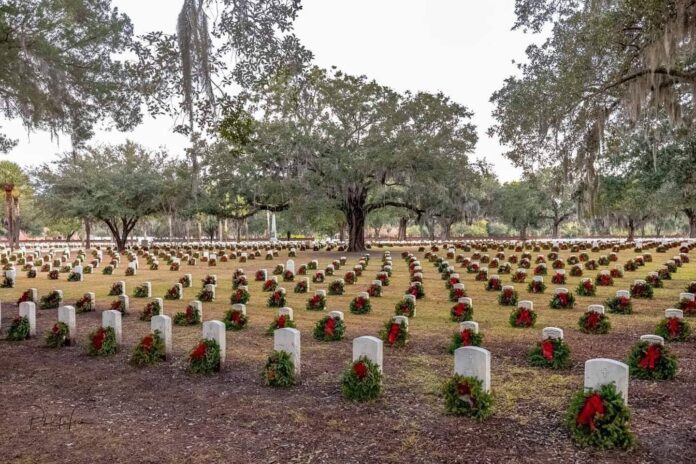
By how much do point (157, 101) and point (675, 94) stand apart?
1129cm

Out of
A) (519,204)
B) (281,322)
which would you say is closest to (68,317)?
(281,322)

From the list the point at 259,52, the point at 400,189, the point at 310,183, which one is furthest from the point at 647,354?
the point at 400,189

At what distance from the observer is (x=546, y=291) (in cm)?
1323

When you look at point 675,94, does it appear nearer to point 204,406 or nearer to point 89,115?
point 204,406

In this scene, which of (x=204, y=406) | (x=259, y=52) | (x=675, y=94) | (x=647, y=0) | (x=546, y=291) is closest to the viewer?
(x=204, y=406)

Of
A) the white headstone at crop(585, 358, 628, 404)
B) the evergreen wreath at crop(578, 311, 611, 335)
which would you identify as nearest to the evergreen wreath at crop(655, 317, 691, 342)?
the evergreen wreath at crop(578, 311, 611, 335)

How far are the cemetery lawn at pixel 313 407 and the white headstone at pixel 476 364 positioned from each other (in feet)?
1.19

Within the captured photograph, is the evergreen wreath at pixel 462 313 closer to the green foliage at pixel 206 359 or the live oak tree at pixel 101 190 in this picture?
the green foliage at pixel 206 359

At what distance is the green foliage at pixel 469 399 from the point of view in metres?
4.65

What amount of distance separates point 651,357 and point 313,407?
377cm

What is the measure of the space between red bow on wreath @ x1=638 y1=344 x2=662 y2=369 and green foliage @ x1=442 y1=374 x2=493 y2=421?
83.8 inches

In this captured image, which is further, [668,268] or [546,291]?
[668,268]

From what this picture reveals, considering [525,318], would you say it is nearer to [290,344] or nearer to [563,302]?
[563,302]

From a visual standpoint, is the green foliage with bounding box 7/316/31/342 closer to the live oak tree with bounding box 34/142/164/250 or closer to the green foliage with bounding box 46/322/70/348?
the green foliage with bounding box 46/322/70/348
